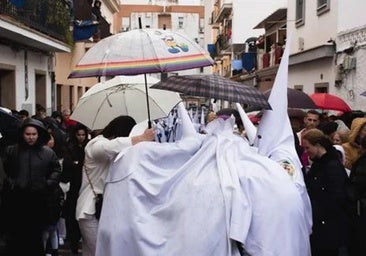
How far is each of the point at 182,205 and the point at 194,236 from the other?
0.65 ft

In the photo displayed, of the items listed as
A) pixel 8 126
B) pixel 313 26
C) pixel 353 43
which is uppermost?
pixel 313 26

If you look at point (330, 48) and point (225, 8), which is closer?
point (330, 48)

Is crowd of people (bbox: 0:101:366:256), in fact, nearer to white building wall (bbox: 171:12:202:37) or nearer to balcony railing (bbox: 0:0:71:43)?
balcony railing (bbox: 0:0:71:43)

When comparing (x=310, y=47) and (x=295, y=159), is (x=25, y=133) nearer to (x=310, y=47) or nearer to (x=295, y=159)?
(x=295, y=159)

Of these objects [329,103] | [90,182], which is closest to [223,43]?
[329,103]

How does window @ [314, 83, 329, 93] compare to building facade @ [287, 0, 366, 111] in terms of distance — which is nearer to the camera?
building facade @ [287, 0, 366, 111]

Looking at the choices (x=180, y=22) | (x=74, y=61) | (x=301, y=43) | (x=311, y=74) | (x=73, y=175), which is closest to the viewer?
(x=73, y=175)

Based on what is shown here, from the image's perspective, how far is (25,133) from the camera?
660cm

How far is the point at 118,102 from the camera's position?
6.82 metres

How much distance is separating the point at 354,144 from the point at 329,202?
4.52 ft

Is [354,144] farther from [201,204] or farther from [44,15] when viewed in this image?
[44,15]

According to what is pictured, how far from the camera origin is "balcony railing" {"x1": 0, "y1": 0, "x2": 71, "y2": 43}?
559 inches

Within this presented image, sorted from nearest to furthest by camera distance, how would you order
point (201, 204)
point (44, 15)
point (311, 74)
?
point (201, 204)
point (44, 15)
point (311, 74)

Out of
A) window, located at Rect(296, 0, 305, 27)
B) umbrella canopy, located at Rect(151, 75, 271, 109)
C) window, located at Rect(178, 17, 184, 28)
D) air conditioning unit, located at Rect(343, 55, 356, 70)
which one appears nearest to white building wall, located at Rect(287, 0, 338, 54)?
window, located at Rect(296, 0, 305, 27)
